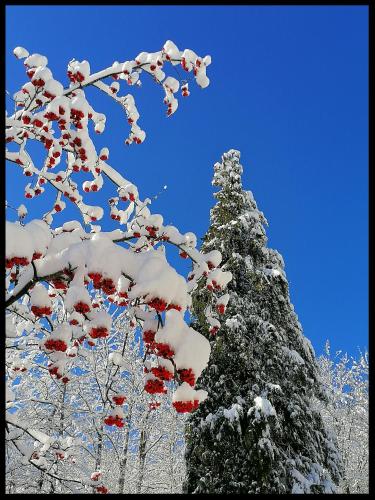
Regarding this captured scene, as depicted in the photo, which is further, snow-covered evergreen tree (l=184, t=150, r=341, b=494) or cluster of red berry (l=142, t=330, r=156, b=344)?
snow-covered evergreen tree (l=184, t=150, r=341, b=494)

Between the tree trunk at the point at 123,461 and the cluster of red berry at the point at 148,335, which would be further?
the tree trunk at the point at 123,461

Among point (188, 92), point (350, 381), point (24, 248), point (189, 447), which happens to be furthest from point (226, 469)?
point (350, 381)

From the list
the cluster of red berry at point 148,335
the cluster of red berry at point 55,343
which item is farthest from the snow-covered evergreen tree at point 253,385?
the cluster of red berry at point 148,335

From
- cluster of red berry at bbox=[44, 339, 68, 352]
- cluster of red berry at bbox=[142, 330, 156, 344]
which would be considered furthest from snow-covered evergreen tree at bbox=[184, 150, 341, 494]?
cluster of red berry at bbox=[142, 330, 156, 344]

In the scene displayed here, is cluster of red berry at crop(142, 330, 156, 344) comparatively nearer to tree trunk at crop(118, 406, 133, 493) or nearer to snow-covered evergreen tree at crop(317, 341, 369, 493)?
tree trunk at crop(118, 406, 133, 493)

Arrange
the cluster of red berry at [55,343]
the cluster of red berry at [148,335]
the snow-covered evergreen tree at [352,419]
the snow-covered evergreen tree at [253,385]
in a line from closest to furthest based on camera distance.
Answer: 1. the cluster of red berry at [148,335]
2. the cluster of red berry at [55,343]
3. the snow-covered evergreen tree at [253,385]
4. the snow-covered evergreen tree at [352,419]

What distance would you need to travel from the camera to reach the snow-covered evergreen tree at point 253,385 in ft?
31.4

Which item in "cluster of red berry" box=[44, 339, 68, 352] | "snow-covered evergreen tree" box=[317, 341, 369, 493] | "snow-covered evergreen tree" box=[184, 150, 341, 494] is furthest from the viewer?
"snow-covered evergreen tree" box=[317, 341, 369, 493]

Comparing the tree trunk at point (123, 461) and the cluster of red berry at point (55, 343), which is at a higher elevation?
the cluster of red berry at point (55, 343)

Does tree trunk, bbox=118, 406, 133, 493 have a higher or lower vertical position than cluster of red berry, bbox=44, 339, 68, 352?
lower

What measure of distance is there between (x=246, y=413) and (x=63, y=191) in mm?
7482

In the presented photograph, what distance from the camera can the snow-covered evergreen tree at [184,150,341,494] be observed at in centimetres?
956

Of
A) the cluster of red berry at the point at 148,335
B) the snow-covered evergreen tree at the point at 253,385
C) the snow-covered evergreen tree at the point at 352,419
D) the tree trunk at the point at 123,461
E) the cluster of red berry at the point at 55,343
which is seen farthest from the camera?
the snow-covered evergreen tree at the point at 352,419

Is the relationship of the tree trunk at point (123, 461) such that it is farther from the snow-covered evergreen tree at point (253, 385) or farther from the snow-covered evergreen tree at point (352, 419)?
the snow-covered evergreen tree at point (352, 419)
